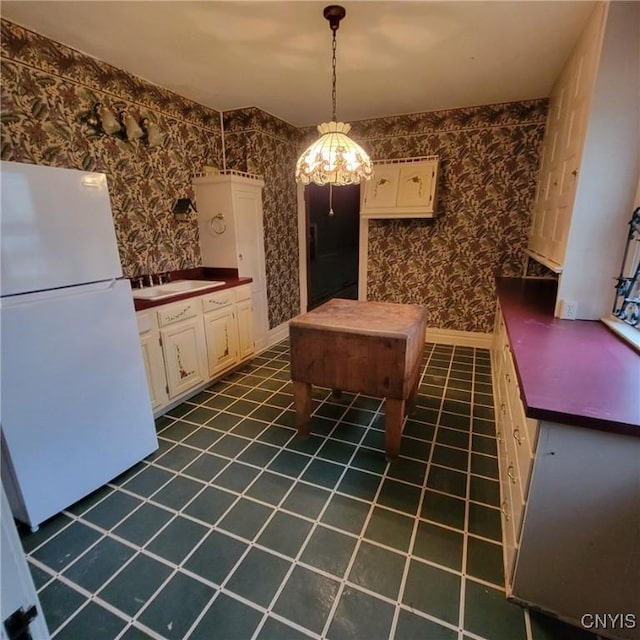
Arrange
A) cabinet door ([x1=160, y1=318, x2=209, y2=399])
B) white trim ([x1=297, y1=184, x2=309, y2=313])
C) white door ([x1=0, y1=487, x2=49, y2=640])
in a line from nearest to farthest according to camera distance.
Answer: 1. white door ([x1=0, y1=487, x2=49, y2=640])
2. cabinet door ([x1=160, y1=318, x2=209, y2=399])
3. white trim ([x1=297, y1=184, x2=309, y2=313])

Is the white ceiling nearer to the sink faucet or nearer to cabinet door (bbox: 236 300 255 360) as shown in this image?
the sink faucet

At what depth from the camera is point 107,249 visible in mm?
1791

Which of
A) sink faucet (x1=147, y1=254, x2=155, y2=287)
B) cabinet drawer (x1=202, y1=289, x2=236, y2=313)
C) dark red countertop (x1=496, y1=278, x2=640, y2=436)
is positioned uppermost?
sink faucet (x1=147, y1=254, x2=155, y2=287)

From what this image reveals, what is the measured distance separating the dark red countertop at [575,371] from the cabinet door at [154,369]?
7.22ft

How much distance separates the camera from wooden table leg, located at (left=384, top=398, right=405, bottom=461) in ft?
6.56

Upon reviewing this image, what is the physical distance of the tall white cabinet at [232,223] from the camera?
10.7 feet

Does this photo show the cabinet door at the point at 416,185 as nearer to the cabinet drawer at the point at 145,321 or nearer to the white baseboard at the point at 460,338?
the white baseboard at the point at 460,338

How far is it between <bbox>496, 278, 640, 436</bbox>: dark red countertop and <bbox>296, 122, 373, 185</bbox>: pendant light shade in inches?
47.6

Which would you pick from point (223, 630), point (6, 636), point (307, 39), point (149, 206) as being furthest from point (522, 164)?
point (6, 636)

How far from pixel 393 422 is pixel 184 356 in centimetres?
166

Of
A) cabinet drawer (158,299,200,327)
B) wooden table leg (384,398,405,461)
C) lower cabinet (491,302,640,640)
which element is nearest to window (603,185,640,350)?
lower cabinet (491,302,640,640)

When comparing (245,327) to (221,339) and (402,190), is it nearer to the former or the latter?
(221,339)

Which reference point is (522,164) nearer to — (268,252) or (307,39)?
(307,39)

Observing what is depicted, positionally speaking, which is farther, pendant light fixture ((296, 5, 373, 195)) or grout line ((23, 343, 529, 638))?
pendant light fixture ((296, 5, 373, 195))
